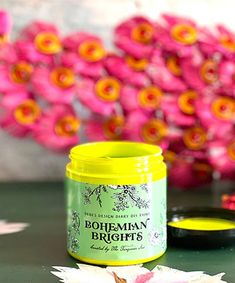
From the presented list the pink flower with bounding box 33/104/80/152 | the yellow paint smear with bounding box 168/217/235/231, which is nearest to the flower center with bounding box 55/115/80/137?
the pink flower with bounding box 33/104/80/152

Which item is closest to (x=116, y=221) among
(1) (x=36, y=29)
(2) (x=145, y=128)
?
(2) (x=145, y=128)

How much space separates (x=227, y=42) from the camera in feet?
3.76

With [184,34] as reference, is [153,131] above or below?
below

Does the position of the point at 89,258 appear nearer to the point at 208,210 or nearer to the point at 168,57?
the point at 208,210

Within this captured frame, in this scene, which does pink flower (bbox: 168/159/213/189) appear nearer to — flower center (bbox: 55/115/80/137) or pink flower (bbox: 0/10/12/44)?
flower center (bbox: 55/115/80/137)

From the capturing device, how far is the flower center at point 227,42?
1141 millimetres

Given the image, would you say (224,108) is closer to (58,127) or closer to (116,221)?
(58,127)

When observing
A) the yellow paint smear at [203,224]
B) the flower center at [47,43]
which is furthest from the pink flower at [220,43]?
the yellow paint smear at [203,224]

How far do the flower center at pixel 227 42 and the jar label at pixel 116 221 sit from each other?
1.31 feet

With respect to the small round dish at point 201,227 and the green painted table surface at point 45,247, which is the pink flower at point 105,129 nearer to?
the green painted table surface at point 45,247

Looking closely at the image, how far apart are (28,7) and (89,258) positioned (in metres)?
0.52

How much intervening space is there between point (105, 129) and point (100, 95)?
53 millimetres

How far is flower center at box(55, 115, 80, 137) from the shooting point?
1158 mm

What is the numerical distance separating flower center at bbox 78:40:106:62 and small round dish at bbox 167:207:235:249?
1.09ft
